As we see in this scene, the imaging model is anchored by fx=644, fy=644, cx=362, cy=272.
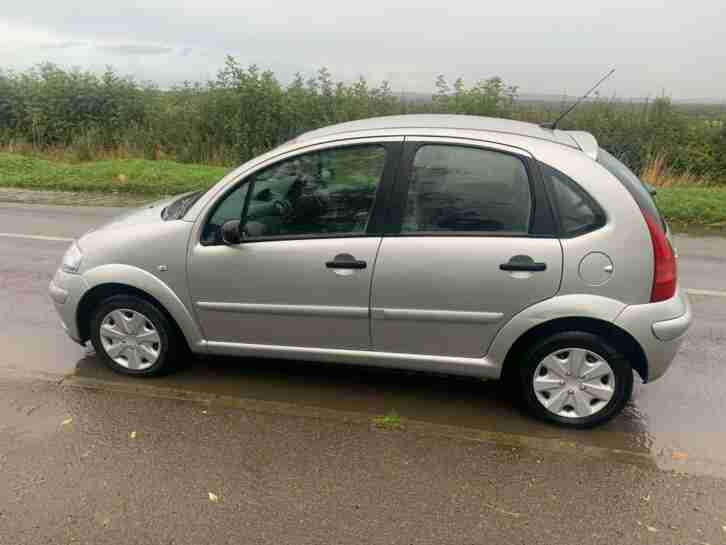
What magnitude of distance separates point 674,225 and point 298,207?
291 inches

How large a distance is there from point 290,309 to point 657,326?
2106 millimetres

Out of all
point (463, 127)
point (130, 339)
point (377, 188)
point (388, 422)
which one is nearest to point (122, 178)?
point (130, 339)

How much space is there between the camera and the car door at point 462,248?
3.57m

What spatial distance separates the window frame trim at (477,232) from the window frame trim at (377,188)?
0.04 m

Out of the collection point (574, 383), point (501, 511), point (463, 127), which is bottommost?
point (501, 511)

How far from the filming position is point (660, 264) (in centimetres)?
350

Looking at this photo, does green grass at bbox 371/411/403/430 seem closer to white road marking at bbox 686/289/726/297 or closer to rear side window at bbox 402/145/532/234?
rear side window at bbox 402/145/532/234

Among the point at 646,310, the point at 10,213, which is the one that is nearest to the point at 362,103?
the point at 10,213

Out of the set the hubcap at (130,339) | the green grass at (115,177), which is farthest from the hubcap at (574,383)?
the green grass at (115,177)

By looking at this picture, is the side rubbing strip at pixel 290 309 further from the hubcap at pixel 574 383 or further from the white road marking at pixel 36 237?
the white road marking at pixel 36 237

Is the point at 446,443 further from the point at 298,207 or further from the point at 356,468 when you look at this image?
the point at 298,207

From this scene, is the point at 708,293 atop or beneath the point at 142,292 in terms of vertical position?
beneath

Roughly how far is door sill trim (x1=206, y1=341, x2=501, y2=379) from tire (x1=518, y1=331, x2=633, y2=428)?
0.79ft

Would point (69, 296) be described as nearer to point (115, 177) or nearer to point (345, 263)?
point (345, 263)
